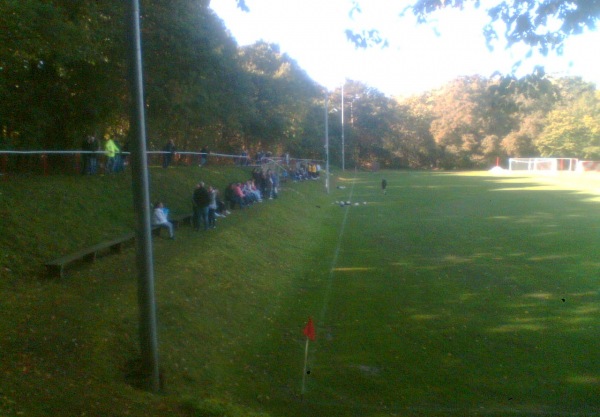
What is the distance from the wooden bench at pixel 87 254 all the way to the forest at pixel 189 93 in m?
5.50

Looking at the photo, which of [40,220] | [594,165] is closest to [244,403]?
[40,220]

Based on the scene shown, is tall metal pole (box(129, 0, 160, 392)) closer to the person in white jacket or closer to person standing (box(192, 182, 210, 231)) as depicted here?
the person in white jacket

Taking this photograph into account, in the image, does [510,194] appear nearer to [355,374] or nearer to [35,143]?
[35,143]

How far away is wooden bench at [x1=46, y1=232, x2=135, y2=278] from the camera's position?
1197 centimetres

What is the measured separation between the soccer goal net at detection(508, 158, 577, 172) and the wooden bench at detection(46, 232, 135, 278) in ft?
267

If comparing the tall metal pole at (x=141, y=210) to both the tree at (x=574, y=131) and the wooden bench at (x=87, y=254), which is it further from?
the tree at (x=574, y=131)

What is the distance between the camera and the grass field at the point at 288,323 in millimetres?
8477

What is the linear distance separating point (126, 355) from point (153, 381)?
0.80m

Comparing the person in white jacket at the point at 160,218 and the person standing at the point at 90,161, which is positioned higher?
the person standing at the point at 90,161

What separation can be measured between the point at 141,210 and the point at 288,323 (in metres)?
5.39

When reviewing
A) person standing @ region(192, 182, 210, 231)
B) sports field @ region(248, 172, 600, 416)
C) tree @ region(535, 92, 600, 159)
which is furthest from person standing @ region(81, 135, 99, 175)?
tree @ region(535, 92, 600, 159)

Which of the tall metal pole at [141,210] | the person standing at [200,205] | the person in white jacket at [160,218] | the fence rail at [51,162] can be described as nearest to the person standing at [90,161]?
the fence rail at [51,162]

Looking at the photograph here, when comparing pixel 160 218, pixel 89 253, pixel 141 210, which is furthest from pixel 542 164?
pixel 141 210

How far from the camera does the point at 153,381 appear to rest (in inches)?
331
